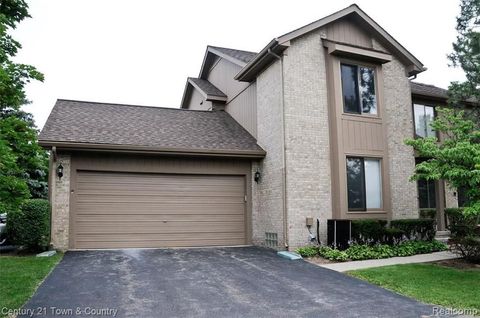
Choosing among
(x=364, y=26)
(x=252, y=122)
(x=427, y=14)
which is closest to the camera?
(x=364, y=26)

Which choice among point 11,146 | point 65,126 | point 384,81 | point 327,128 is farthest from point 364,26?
point 11,146

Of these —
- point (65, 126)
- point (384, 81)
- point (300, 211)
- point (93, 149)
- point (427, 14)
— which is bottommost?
point (300, 211)

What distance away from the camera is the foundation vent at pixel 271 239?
1225 centimetres

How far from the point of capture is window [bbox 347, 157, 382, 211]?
40.3 ft

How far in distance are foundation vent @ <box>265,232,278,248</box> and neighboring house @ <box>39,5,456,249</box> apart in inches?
2.7

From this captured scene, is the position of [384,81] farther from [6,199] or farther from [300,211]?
[6,199]

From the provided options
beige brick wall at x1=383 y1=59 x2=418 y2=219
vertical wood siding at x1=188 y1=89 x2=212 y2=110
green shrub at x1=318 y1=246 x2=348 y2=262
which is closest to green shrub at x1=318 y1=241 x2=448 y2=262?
green shrub at x1=318 y1=246 x2=348 y2=262

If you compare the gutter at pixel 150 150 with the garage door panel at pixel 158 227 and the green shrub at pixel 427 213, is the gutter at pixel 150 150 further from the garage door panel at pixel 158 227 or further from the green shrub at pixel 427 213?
the green shrub at pixel 427 213

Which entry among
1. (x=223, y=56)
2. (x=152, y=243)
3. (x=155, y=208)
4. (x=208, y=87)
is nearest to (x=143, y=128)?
(x=155, y=208)

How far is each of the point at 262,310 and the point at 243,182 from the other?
7.78 metres

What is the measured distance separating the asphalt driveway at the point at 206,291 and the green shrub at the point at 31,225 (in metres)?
1.17

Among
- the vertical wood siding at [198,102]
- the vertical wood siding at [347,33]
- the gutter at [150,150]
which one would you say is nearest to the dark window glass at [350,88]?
the vertical wood siding at [347,33]

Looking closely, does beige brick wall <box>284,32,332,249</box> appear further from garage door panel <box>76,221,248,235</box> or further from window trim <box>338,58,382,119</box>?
garage door panel <box>76,221,248,235</box>

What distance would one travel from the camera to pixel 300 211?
38.8ft
